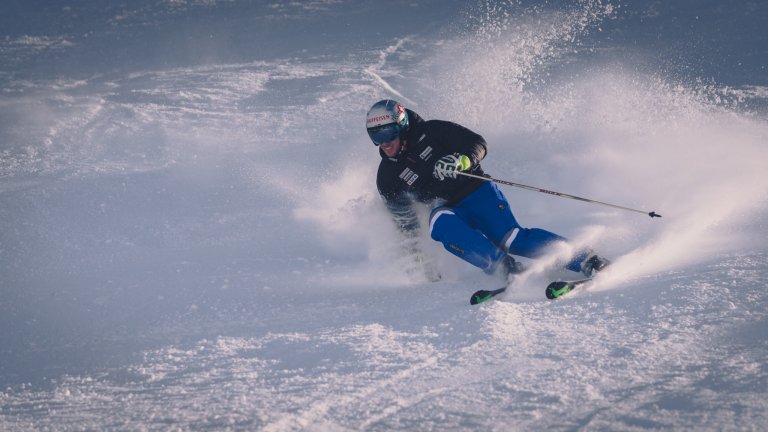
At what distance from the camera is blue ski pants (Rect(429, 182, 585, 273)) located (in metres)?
3.84

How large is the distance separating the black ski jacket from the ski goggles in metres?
0.14

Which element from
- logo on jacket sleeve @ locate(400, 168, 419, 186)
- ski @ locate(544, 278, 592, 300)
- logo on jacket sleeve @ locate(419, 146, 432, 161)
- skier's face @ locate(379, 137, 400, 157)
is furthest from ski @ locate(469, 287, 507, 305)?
skier's face @ locate(379, 137, 400, 157)

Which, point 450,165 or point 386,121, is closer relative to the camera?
point 450,165

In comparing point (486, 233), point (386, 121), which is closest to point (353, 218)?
point (386, 121)

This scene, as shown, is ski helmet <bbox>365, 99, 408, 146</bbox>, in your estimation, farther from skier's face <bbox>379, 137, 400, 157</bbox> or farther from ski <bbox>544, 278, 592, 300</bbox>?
ski <bbox>544, 278, 592, 300</bbox>

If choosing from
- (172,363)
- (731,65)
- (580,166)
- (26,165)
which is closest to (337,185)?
(580,166)

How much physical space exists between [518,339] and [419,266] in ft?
4.42

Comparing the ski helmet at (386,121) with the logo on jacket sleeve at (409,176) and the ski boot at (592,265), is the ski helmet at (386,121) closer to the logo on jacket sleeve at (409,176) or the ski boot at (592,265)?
the logo on jacket sleeve at (409,176)

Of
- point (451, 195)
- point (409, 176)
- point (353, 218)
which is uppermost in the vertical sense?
point (353, 218)

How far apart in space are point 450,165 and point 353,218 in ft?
5.58

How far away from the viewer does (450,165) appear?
3.98m

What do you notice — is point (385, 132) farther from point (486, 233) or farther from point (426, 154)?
point (486, 233)

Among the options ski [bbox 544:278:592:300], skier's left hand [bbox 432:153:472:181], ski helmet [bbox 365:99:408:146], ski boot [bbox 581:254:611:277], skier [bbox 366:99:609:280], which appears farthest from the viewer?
ski helmet [bbox 365:99:408:146]

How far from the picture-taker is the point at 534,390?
2.70 metres
